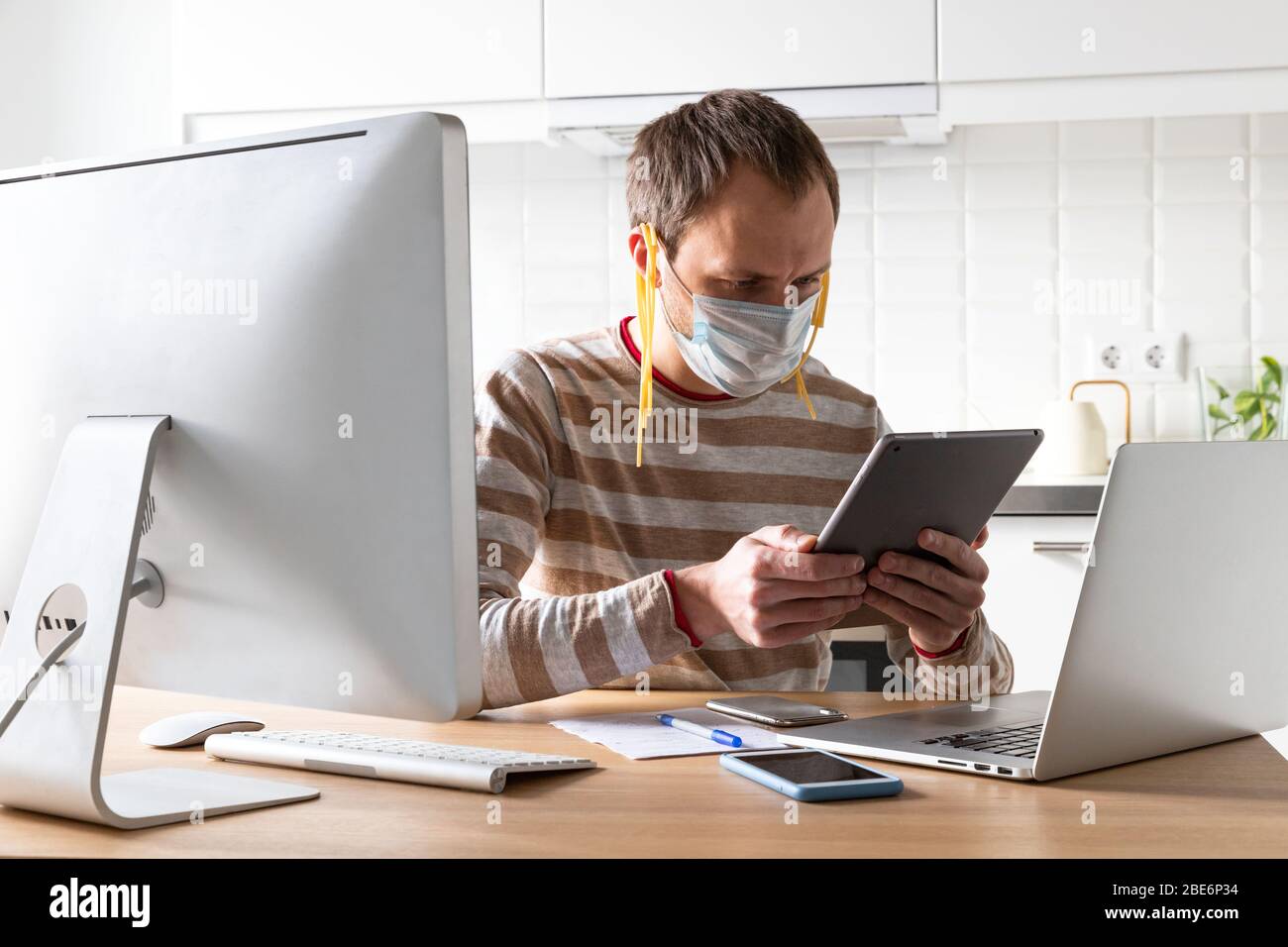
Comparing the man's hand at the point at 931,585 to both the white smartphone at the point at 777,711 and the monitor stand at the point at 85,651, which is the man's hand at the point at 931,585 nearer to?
the white smartphone at the point at 777,711

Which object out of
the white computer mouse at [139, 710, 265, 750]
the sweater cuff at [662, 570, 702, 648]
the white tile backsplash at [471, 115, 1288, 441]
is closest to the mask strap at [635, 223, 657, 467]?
the sweater cuff at [662, 570, 702, 648]

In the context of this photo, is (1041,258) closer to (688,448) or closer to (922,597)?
(688,448)

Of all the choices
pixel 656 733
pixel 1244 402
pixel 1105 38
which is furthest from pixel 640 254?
pixel 1244 402

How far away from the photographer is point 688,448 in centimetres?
154

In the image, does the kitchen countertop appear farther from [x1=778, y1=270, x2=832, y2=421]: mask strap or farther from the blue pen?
the blue pen

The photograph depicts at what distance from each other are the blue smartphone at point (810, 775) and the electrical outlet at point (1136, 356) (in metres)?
2.12

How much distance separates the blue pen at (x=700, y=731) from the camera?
40.2 inches

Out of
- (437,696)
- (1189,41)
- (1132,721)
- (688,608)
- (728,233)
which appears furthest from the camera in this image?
(1189,41)

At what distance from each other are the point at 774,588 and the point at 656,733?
0.50ft

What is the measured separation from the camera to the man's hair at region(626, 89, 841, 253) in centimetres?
138

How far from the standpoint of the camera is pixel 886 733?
1.04 meters
